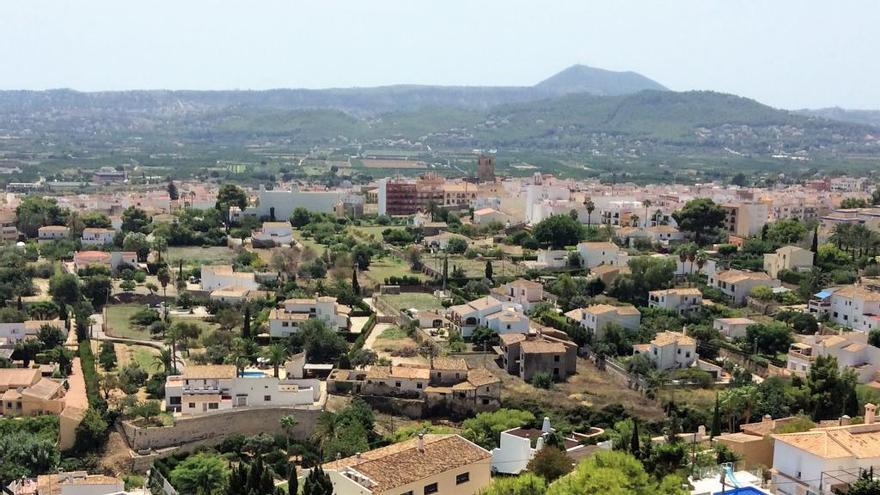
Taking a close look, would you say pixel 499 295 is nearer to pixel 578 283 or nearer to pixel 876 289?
pixel 578 283

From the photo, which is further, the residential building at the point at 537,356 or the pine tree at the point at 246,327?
the pine tree at the point at 246,327

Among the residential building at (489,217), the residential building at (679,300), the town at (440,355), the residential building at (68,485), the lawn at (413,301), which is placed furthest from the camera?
the residential building at (489,217)

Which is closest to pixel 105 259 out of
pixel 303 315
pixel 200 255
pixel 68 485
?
pixel 200 255

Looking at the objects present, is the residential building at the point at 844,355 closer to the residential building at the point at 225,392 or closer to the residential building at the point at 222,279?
the residential building at the point at 225,392

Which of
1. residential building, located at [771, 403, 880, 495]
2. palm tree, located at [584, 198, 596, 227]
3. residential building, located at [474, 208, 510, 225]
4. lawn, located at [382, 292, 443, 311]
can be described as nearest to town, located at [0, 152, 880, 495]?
residential building, located at [771, 403, 880, 495]

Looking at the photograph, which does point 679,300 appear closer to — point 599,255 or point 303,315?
point 599,255

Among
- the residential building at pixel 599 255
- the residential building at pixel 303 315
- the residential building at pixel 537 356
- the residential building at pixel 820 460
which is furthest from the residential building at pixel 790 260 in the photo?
the residential building at pixel 820 460
